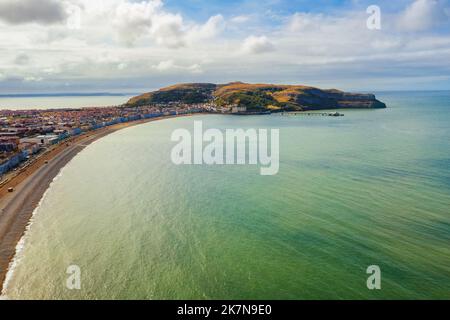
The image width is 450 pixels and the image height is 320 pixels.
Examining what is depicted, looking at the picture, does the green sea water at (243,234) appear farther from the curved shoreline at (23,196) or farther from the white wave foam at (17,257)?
Result: the curved shoreline at (23,196)

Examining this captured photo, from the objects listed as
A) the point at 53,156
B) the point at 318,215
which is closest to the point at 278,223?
the point at 318,215

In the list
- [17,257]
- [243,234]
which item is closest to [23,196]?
[17,257]

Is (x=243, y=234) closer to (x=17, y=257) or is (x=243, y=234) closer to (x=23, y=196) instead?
(x=17, y=257)

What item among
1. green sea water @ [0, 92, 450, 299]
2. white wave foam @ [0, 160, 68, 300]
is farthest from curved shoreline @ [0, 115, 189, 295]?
green sea water @ [0, 92, 450, 299]

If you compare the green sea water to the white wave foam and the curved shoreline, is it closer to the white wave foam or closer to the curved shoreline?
the white wave foam
